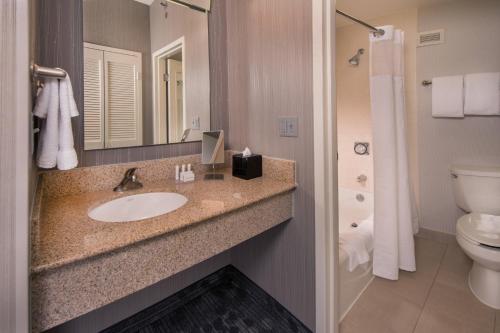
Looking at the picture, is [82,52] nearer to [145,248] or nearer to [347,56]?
[145,248]

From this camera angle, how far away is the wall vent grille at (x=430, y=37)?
7.14ft

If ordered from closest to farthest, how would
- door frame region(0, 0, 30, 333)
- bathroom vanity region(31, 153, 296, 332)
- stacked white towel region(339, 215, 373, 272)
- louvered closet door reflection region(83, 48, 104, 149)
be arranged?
door frame region(0, 0, 30, 333)
bathroom vanity region(31, 153, 296, 332)
louvered closet door reflection region(83, 48, 104, 149)
stacked white towel region(339, 215, 373, 272)

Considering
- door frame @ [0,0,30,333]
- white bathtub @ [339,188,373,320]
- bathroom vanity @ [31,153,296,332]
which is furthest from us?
white bathtub @ [339,188,373,320]

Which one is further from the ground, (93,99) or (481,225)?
(93,99)

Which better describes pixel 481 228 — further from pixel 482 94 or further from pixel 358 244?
pixel 482 94

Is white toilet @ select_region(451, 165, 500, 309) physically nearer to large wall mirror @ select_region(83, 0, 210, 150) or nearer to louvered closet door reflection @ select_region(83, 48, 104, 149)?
large wall mirror @ select_region(83, 0, 210, 150)

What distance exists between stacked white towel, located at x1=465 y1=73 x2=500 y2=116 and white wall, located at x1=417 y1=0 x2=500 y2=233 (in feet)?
0.32

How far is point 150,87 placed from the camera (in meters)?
1.47

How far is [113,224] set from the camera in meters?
0.88

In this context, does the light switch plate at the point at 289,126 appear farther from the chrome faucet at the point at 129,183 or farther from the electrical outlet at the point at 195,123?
the chrome faucet at the point at 129,183

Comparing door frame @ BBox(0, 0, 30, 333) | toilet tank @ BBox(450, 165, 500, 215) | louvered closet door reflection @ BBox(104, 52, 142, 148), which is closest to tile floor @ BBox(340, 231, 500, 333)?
toilet tank @ BBox(450, 165, 500, 215)

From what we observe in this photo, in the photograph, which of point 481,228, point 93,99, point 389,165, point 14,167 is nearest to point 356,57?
point 389,165

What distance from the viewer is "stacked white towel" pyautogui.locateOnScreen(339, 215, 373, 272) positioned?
5.96ft

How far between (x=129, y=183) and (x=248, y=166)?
64 cm
